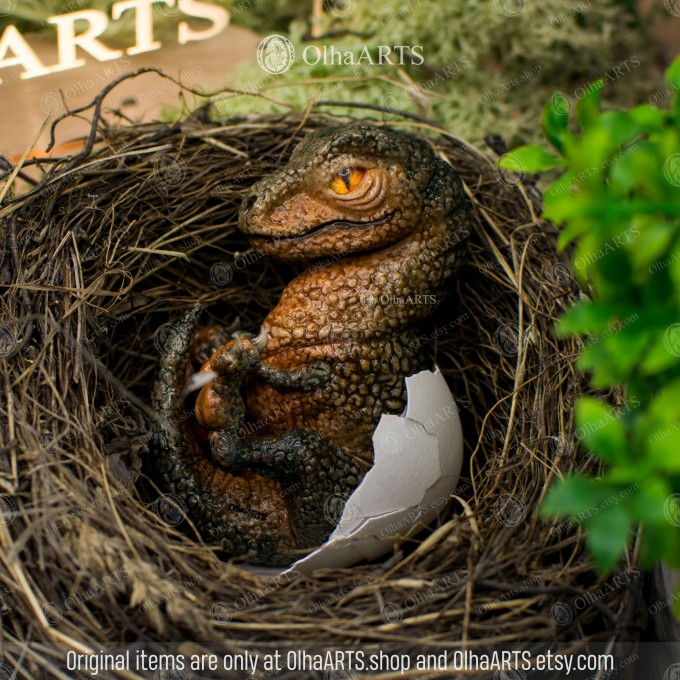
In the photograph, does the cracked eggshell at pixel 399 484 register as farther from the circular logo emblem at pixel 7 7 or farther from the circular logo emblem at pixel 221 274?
the circular logo emblem at pixel 7 7

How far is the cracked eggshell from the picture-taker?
163 centimetres

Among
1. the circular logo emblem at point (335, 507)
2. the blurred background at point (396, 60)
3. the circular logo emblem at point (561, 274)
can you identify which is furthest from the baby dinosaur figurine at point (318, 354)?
the blurred background at point (396, 60)

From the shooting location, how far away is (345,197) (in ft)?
5.69

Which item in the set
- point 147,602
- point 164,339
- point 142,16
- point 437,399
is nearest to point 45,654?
point 147,602

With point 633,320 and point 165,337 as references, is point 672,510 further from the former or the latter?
point 165,337

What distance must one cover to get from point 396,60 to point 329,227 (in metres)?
1.48

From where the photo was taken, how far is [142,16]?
117 inches

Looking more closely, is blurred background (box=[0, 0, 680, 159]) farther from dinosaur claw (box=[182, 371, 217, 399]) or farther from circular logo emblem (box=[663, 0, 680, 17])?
dinosaur claw (box=[182, 371, 217, 399])

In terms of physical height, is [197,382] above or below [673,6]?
below

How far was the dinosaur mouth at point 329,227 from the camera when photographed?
1.75 metres

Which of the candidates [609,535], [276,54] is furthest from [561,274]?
[276,54]

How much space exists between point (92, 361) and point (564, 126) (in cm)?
107

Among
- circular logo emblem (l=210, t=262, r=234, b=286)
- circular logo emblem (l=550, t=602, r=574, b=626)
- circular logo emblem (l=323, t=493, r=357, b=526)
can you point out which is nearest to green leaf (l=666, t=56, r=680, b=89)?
circular logo emblem (l=550, t=602, r=574, b=626)

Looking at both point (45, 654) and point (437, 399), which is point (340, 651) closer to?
point (45, 654)
